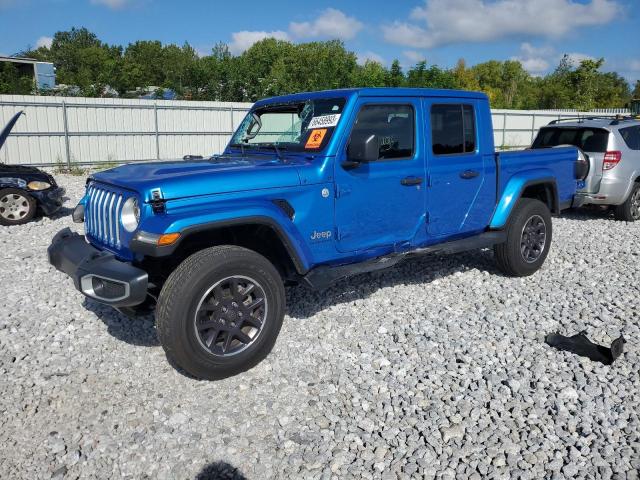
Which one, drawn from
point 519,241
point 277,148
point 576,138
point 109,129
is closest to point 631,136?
point 576,138

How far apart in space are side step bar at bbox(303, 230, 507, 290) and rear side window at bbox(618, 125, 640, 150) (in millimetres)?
4525

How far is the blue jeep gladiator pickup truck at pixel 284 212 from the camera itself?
348cm

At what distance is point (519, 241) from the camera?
5656mm

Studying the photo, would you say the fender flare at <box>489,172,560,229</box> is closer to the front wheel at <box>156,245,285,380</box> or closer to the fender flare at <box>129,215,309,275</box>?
the fender flare at <box>129,215,309,275</box>

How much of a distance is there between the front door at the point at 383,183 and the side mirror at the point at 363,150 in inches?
1.4

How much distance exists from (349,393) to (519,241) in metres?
2.95

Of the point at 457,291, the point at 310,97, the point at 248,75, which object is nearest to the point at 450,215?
the point at 457,291

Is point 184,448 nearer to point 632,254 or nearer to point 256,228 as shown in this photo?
point 256,228

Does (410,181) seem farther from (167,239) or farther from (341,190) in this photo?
(167,239)

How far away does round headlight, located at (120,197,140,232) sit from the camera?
3.57m

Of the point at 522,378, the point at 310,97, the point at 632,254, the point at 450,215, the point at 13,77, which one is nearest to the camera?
the point at 522,378

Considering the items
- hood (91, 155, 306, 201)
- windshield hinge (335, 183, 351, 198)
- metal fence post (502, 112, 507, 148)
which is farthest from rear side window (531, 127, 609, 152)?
metal fence post (502, 112, 507, 148)

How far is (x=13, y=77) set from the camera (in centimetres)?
2877

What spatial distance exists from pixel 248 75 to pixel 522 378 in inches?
1112
